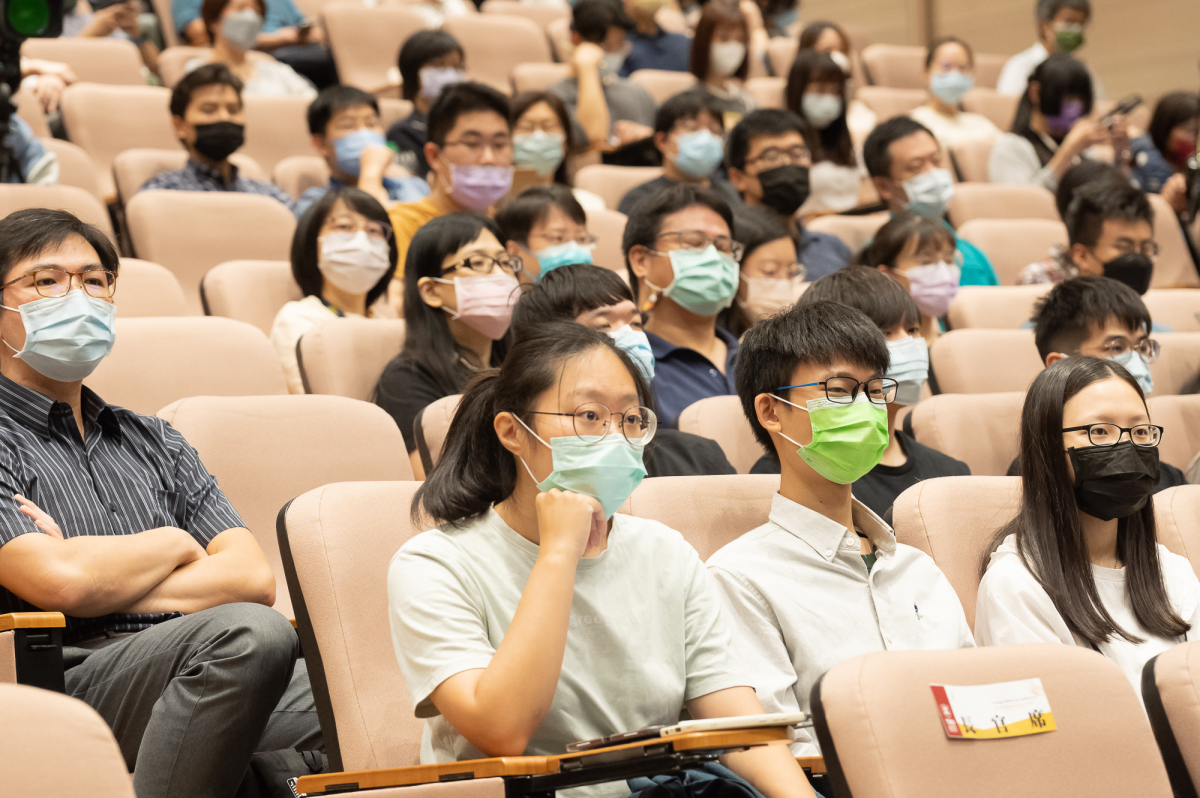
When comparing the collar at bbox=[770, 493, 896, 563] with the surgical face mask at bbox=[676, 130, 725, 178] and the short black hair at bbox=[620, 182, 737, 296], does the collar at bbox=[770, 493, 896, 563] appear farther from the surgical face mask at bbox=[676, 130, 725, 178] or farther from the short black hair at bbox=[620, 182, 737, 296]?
the surgical face mask at bbox=[676, 130, 725, 178]

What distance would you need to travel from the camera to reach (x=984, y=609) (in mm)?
2141

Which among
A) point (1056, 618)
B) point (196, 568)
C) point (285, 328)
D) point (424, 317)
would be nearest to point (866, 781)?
point (1056, 618)

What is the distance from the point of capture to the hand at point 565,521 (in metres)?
1.66

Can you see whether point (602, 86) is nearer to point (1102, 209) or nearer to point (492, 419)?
point (1102, 209)

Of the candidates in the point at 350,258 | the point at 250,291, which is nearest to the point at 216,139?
the point at 250,291

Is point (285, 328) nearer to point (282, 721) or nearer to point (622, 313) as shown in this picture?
point (622, 313)

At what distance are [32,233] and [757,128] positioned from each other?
9.87 ft

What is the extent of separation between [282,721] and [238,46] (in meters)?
4.37

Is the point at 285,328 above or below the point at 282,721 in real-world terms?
above

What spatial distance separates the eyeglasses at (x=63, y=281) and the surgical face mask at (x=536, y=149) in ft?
8.38

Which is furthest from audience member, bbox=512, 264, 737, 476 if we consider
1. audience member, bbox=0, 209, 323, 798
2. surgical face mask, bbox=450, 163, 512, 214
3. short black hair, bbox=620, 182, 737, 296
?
surgical face mask, bbox=450, 163, 512, 214

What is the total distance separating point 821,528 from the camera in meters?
2.08

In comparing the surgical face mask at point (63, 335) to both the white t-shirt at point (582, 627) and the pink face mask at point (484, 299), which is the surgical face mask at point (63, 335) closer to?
the white t-shirt at point (582, 627)

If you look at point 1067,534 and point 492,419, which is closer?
point 492,419
